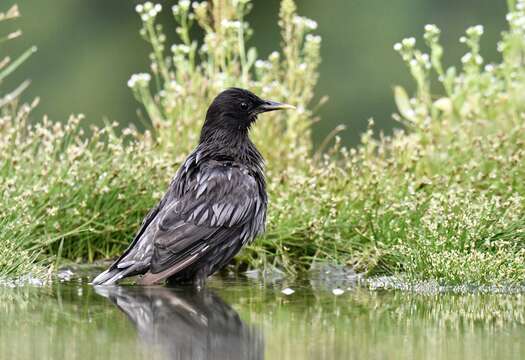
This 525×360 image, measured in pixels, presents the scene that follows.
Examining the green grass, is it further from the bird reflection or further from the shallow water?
the bird reflection

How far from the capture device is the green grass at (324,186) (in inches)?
273

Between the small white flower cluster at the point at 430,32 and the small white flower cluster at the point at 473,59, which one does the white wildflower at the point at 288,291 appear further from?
the small white flower cluster at the point at 473,59

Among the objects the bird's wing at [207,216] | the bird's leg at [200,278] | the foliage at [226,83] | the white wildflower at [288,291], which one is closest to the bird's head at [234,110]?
the bird's wing at [207,216]

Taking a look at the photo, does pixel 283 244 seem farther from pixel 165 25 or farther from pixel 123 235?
pixel 165 25

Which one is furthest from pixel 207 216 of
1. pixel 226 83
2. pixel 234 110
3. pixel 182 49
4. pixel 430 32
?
pixel 430 32

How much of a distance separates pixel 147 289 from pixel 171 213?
544 mm

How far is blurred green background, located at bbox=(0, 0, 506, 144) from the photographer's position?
2002cm

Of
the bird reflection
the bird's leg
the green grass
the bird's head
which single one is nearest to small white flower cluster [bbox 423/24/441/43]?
the green grass

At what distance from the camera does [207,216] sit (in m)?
6.93

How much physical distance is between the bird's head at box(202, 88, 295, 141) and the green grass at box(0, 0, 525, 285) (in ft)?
1.93

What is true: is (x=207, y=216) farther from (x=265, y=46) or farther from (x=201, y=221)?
(x=265, y=46)

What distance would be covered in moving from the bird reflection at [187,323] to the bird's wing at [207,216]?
0.81 ft

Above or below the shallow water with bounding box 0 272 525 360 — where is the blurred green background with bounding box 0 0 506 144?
above

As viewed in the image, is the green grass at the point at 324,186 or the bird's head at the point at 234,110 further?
the bird's head at the point at 234,110
